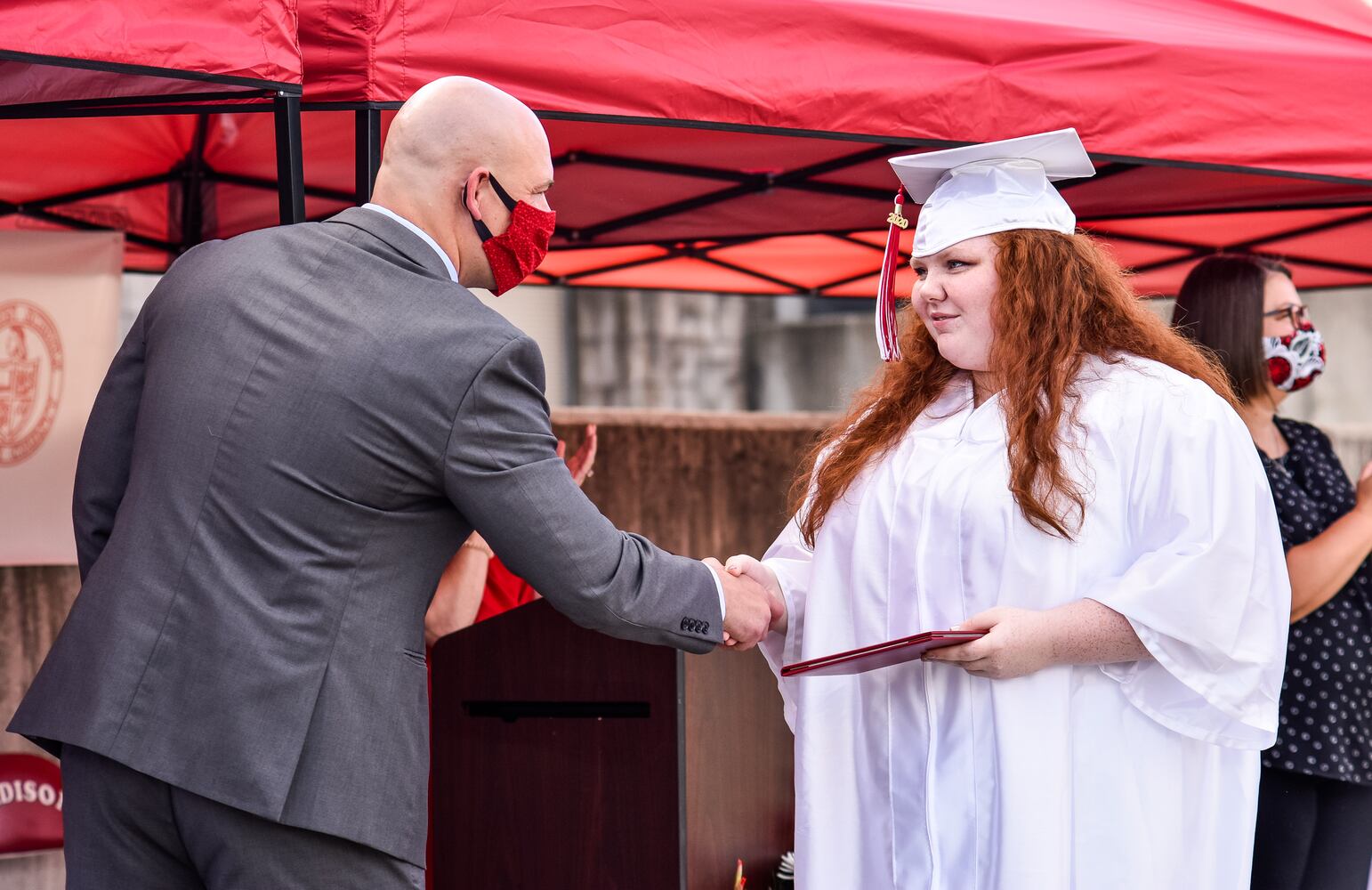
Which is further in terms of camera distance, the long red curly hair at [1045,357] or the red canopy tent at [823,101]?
the red canopy tent at [823,101]

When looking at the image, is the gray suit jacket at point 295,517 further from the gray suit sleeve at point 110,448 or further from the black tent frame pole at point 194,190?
the black tent frame pole at point 194,190

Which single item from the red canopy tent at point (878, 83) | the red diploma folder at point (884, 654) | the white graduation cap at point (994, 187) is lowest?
the red diploma folder at point (884, 654)

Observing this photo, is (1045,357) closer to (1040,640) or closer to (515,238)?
(1040,640)

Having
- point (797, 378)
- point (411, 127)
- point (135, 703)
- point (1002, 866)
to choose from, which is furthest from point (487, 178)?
point (797, 378)

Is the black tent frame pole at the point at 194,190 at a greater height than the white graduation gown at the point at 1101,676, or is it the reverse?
the black tent frame pole at the point at 194,190

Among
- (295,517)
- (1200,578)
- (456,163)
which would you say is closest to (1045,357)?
(1200,578)

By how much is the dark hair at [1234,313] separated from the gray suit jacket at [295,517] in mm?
2021

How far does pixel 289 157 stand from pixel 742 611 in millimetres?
1154

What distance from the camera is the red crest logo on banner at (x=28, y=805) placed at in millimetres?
4715

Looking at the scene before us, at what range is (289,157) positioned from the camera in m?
2.62

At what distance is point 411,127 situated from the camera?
227 centimetres

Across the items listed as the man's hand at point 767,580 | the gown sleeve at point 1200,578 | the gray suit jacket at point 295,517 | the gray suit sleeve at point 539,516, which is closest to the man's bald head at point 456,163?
the gray suit jacket at point 295,517

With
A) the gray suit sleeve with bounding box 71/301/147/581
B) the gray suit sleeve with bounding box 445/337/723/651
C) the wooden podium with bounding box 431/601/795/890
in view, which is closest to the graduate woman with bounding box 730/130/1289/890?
the wooden podium with bounding box 431/601/795/890

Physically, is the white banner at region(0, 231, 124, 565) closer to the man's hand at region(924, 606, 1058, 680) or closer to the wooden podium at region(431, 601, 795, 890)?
the wooden podium at region(431, 601, 795, 890)
